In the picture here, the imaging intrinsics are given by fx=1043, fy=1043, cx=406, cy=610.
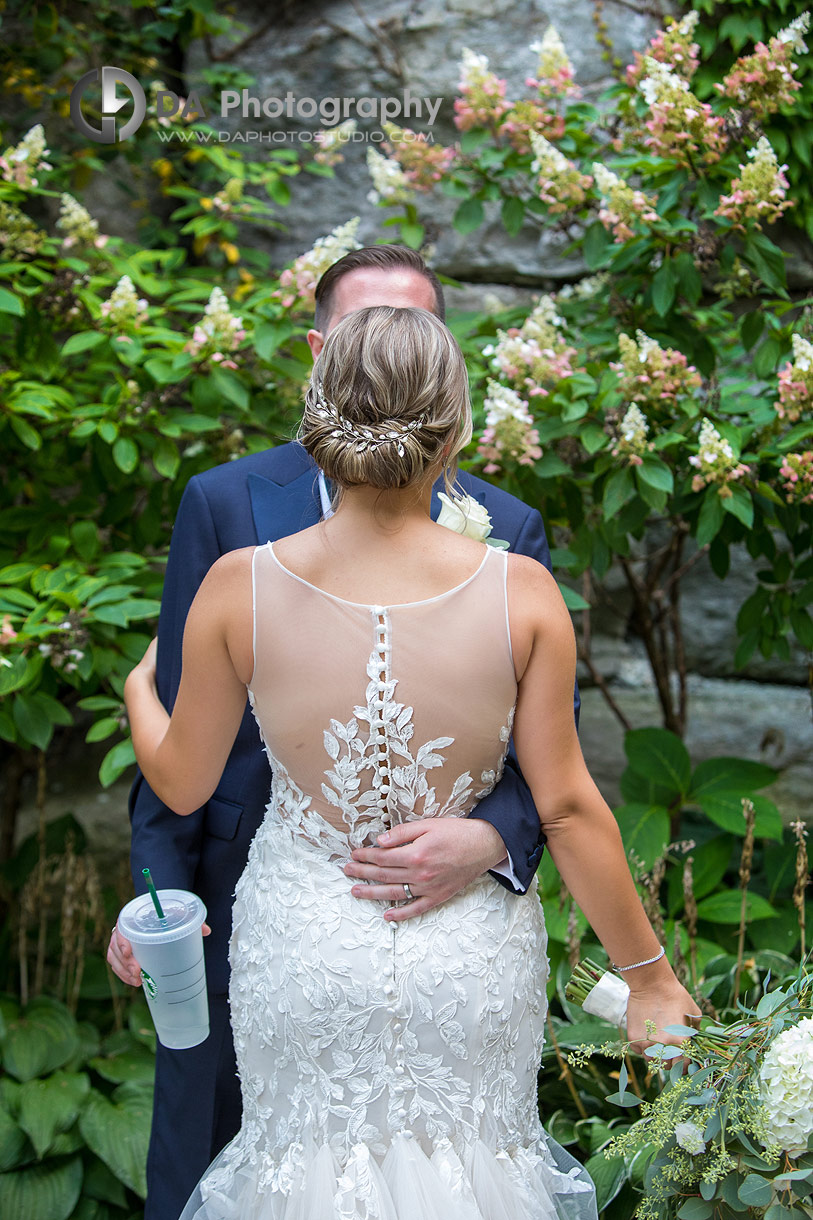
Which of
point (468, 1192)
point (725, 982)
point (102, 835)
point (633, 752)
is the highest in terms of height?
point (468, 1192)


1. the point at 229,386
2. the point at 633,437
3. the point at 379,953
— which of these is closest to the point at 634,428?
the point at 633,437

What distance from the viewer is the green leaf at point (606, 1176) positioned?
2.12 m

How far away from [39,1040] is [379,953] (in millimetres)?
1742

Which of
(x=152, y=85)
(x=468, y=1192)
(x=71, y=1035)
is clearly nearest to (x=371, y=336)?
(x=468, y=1192)

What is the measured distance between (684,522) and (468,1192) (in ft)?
6.96

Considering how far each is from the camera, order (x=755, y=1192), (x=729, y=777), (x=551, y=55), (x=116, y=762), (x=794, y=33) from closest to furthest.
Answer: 1. (x=755, y=1192)
2. (x=116, y=762)
3. (x=794, y=33)
4. (x=551, y=55)
5. (x=729, y=777)

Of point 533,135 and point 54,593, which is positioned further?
point 533,135

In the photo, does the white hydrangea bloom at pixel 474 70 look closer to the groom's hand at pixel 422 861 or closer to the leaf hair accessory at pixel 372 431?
the leaf hair accessory at pixel 372 431

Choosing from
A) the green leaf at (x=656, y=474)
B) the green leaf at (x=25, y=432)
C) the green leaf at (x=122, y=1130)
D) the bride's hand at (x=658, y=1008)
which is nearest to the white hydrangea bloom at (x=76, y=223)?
the green leaf at (x=25, y=432)

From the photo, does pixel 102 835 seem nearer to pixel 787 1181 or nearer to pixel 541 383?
pixel 541 383

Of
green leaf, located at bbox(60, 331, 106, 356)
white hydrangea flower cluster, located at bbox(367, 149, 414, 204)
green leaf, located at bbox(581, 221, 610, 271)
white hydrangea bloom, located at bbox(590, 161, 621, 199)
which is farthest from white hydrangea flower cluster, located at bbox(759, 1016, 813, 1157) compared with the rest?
white hydrangea flower cluster, located at bbox(367, 149, 414, 204)

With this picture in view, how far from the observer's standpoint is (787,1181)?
1.35 meters

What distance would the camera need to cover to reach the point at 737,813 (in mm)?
2912

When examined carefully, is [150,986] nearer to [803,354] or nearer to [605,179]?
[803,354]
